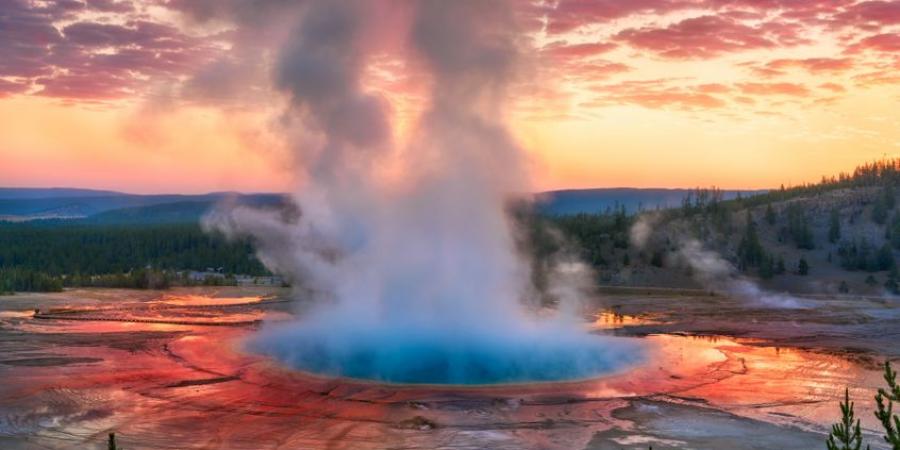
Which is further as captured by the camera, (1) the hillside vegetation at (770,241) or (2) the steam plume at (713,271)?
(1) the hillside vegetation at (770,241)

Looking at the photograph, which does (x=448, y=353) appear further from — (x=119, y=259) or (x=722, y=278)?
(x=119, y=259)

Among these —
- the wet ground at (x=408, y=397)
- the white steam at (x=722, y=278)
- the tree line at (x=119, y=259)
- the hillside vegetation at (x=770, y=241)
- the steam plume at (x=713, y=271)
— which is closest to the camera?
the wet ground at (x=408, y=397)

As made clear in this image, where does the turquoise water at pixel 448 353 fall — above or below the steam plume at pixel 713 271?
below

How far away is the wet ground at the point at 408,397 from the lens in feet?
37.3

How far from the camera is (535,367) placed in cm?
1677

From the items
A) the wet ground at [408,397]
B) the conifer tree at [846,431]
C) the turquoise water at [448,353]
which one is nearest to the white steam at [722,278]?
the wet ground at [408,397]

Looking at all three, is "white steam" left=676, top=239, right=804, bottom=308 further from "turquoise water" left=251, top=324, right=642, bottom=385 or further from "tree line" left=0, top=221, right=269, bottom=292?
"tree line" left=0, top=221, right=269, bottom=292

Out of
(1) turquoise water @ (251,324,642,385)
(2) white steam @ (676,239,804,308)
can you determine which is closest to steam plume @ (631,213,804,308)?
(2) white steam @ (676,239,804,308)

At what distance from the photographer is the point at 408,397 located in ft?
45.6

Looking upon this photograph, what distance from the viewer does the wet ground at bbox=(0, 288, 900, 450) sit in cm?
1136

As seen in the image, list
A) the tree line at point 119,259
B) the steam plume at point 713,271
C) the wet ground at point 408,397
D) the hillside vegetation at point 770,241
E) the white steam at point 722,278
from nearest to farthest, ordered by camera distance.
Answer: the wet ground at point 408,397, the white steam at point 722,278, the steam plume at point 713,271, the tree line at point 119,259, the hillside vegetation at point 770,241

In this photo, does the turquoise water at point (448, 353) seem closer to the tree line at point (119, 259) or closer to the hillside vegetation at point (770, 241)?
the tree line at point (119, 259)

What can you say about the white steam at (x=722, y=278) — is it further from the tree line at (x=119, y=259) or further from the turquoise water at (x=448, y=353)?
the tree line at (x=119, y=259)

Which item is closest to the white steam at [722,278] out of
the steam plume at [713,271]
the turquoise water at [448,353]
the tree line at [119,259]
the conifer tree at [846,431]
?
the steam plume at [713,271]
